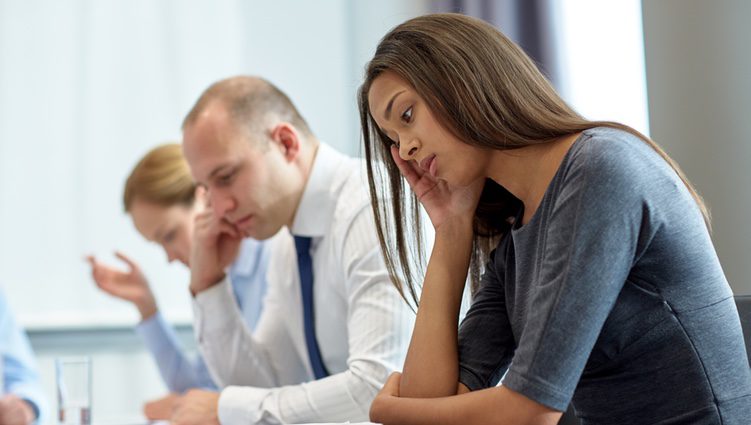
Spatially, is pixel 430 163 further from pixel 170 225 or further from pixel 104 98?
pixel 104 98

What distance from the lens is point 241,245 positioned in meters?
2.62

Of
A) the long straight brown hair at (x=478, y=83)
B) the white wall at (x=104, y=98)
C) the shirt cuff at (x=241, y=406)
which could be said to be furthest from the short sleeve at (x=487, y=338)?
the white wall at (x=104, y=98)

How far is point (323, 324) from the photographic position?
211cm

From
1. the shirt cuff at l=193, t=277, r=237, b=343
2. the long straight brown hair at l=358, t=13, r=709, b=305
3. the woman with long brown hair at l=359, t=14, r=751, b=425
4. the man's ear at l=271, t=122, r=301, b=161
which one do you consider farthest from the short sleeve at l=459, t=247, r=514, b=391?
the shirt cuff at l=193, t=277, r=237, b=343

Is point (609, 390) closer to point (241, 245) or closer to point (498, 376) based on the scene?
point (498, 376)

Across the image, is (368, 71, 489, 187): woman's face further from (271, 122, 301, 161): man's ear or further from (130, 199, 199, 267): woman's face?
(130, 199, 199, 267): woman's face

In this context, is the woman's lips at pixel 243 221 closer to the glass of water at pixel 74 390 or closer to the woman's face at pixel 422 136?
the glass of water at pixel 74 390

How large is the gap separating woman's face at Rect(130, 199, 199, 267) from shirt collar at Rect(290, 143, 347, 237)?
2.79ft

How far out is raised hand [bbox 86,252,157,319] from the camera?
308 centimetres

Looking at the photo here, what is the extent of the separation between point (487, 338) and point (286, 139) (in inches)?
37.6

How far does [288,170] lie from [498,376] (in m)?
0.91

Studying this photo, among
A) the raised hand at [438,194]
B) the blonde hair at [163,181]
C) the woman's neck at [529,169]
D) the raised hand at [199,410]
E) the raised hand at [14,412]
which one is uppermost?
the woman's neck at [529,169]

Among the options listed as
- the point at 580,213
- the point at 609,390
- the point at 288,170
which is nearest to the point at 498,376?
the point at 609,390

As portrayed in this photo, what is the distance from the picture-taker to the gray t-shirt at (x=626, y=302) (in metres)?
1.03
